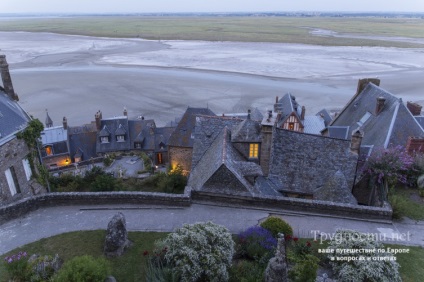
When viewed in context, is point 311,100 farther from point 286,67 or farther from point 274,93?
point 286,67

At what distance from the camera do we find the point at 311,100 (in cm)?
5691

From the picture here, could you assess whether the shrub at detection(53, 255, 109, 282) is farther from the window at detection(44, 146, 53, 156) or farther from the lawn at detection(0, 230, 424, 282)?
the window at detection(44, 146, 53, 156)

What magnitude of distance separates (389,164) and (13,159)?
76.1 feet

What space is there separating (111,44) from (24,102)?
2789 inches

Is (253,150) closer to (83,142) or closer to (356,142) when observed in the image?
(356,142)

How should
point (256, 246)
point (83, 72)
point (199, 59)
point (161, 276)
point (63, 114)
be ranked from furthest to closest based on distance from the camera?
1. point (199, 59)
2. point (83, 72)
3. point (63, 114)
4. point (256, 246)
5. point (161, 276)

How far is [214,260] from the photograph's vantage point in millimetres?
11719

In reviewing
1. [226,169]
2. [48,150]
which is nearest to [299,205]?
[226,169]

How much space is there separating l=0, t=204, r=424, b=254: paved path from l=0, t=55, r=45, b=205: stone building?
9.14ft

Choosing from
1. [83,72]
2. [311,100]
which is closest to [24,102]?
[83,72]

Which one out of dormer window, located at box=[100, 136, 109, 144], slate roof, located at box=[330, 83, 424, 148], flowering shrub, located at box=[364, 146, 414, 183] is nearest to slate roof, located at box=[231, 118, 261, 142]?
flowering shrub, located at box=[364, 146, 414, 183]

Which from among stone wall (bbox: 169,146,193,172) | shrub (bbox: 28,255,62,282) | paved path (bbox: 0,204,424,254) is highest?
shrub (bbox: 28,255,62,282)

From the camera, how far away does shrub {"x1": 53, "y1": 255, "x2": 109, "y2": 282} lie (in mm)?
10484

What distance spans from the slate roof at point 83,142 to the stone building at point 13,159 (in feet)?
66.5
